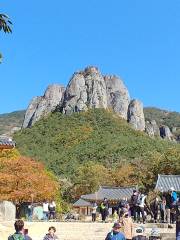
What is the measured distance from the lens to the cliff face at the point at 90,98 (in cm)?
12769

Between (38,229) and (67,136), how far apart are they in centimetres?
9402

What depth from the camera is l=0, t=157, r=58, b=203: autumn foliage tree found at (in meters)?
38.8

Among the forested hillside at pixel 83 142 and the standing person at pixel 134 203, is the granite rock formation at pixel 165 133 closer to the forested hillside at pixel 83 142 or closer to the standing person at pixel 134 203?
the forested hillside at pixel 83 142

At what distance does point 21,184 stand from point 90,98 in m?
88.5

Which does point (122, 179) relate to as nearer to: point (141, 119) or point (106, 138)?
point (106, 138)

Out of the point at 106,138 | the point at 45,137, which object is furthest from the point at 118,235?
the point at 45,137

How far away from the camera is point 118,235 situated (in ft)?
31.7

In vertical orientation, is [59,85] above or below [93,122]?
above

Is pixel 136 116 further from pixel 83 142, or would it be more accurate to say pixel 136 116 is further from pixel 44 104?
pixel 83 142

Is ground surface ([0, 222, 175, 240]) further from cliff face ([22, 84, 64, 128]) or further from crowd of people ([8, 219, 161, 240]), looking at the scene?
cliff face ([22, 84, 64, 128])

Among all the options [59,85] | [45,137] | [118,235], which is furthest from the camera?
[59,85]

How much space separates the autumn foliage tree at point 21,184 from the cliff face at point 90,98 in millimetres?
82404

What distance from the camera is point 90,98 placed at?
127750 mm

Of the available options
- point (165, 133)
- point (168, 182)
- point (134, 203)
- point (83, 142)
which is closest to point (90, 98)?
point (83, 142)
